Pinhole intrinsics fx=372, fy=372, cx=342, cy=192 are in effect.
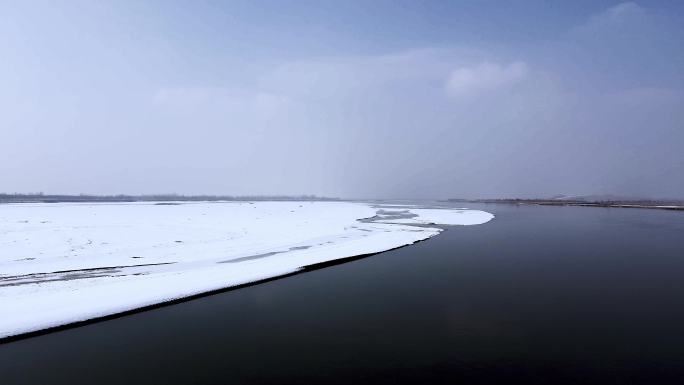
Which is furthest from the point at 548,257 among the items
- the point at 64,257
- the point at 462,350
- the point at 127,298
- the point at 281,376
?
the point at 64,257

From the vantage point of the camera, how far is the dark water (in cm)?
722

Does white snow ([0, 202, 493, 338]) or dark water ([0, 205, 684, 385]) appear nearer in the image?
dark water ([0, 205, 684, 385])

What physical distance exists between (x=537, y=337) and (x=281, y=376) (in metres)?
6.02

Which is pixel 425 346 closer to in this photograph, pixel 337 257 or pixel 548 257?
pixel 337 257

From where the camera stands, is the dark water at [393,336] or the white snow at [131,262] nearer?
the dark water at [393,336]

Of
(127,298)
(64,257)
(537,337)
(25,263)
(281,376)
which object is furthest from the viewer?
(64,257)

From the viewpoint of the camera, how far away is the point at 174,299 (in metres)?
12.0

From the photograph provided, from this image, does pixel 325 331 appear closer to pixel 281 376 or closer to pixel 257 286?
pixel 281 376

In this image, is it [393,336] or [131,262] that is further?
[131,262]

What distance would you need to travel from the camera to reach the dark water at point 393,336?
23.7 feet

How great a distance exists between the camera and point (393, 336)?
8992mm

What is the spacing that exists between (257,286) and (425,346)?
24.8 feet

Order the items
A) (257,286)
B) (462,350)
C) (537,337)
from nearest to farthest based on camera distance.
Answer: (462,350)
(537,337)
(257,286)

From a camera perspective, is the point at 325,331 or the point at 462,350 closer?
the point at 462,350
